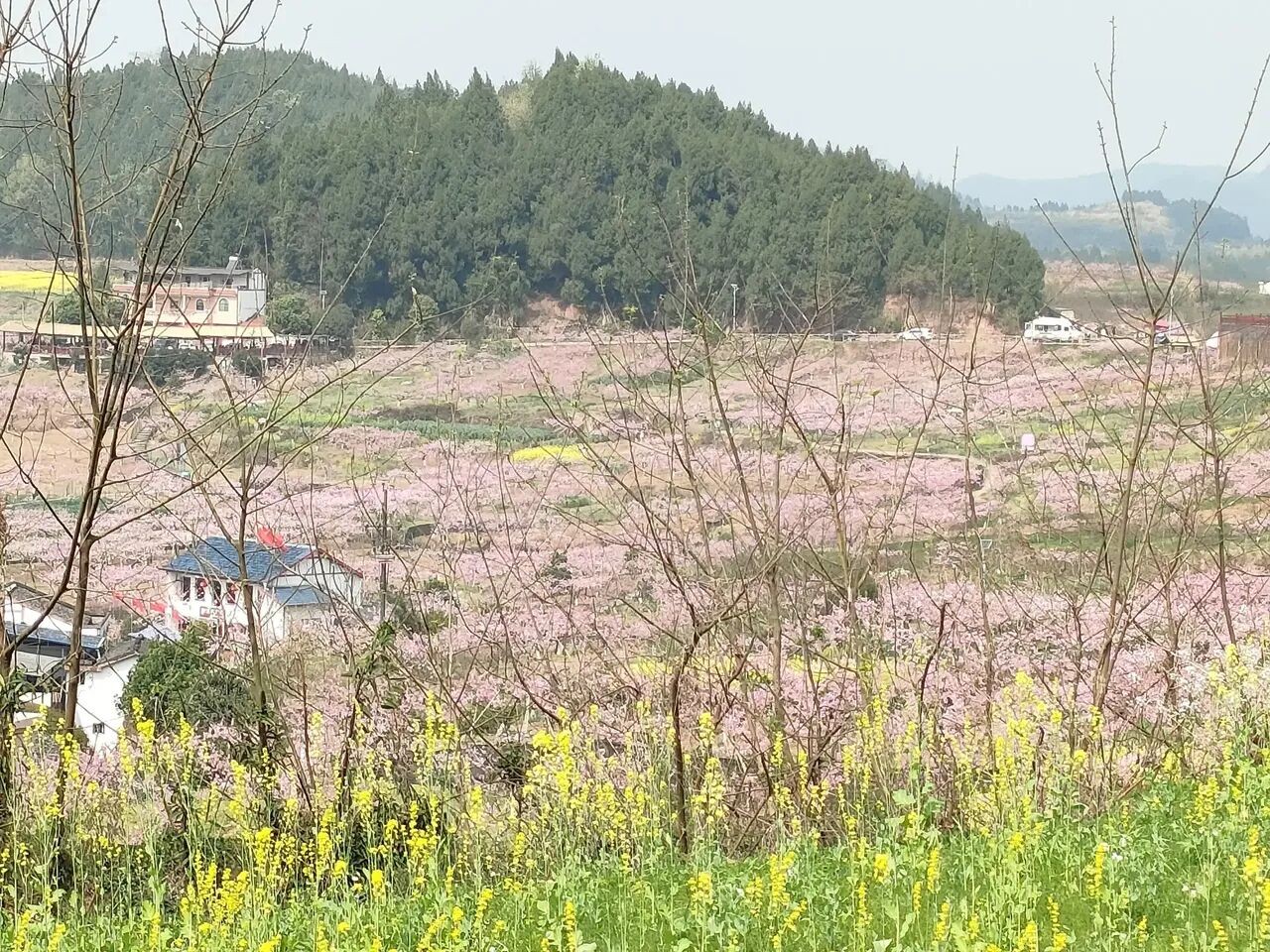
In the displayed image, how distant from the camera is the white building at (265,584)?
19.3 ft

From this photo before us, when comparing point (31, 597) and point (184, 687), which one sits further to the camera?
point (184, 687)

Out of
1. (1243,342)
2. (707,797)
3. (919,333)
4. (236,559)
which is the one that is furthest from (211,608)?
(1243,342)

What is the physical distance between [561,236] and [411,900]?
2044 inches

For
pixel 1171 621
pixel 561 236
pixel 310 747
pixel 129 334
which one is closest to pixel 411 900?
pixel 310 747

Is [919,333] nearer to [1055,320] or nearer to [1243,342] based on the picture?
[1243,342]

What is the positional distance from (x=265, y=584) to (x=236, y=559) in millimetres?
1512

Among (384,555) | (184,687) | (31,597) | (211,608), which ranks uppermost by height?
(384,555)

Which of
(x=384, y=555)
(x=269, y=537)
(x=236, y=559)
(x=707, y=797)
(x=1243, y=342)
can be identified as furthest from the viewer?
(x=1243, y=342)

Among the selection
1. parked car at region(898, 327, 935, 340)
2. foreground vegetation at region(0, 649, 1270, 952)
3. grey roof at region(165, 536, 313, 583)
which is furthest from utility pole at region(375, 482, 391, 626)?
parked car at region(898, 327, 935, 340)

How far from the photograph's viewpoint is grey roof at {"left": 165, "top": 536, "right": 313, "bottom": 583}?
5859 millimetres

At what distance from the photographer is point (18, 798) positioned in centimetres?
430

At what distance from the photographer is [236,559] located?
744cm

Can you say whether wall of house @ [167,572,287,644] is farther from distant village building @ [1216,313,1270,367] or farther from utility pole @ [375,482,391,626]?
distant village building @ [1216,313,1270,367]

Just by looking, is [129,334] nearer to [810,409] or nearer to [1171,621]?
[1171,621]
